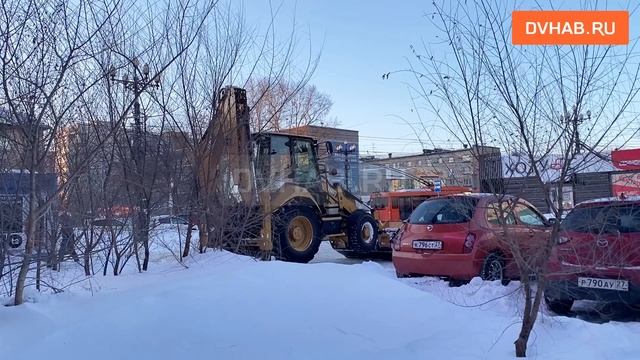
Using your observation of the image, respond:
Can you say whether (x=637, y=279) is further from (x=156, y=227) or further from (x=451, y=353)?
(x=156, y=227)

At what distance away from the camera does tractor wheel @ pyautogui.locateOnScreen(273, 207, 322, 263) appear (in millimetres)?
11516

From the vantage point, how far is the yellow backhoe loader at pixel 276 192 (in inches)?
317

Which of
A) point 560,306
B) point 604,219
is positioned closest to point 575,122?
point 604,219

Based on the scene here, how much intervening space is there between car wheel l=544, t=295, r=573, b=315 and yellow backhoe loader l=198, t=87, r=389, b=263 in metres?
4.09

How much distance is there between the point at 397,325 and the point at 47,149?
10.6ft

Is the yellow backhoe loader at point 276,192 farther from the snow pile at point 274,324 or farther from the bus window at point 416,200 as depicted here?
the bus window at point 416,200

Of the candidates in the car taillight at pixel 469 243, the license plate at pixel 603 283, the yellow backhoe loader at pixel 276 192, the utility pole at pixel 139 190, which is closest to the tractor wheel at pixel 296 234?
the yellow backhoe loader at pixel 276 192

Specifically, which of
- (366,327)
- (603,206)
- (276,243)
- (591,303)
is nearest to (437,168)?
(603,206)

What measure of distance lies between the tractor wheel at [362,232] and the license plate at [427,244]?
4395 millimetres

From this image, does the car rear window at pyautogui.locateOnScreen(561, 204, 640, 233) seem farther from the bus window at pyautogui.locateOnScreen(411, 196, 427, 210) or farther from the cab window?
the bus window at pyautogui.locateOnScreen(411, 196, 427, 210)

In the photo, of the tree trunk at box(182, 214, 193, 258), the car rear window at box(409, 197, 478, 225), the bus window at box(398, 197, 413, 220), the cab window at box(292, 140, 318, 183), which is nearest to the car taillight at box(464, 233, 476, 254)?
the car rear window at box(409, 197, 478, 225)

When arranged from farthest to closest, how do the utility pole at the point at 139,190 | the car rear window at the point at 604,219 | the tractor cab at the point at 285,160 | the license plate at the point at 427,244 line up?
the tractor cab at the point at 285,160
the license plate at the point at 427,244
the utility pole at the point at 139,190
the car rear window at the point at 604,219

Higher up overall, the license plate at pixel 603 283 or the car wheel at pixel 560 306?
the license plate at pixel 603 283

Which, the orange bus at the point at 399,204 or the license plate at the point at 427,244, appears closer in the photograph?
the license plate at the point at 427,244
